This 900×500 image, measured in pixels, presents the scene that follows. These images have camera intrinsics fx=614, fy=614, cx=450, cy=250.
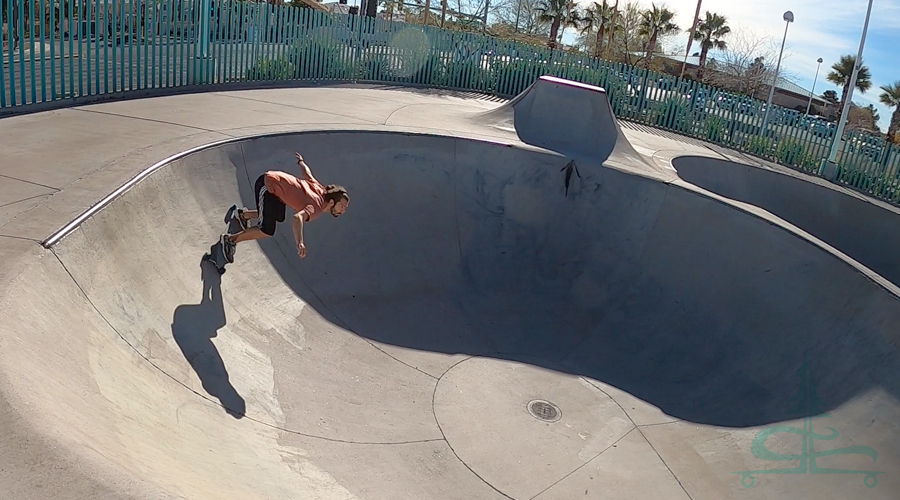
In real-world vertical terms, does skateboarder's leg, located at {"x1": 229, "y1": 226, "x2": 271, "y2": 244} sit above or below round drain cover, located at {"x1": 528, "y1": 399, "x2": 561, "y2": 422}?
above

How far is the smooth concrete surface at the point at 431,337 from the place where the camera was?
12.1 ft

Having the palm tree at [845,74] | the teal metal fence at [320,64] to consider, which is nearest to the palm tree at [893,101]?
the palm tree at [845,74]

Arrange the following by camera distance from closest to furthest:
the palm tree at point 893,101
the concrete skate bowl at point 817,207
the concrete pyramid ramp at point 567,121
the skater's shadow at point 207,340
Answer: the skater's shadow at point 207,340
the concrete pyramid ramp at point 567,121
the concrete skate bowl at point 817,207
the palm tree at point 893,101

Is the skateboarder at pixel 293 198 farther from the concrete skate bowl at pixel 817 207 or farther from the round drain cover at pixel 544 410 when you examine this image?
the concrete skate bowl at pixel 817 207

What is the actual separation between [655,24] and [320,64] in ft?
104

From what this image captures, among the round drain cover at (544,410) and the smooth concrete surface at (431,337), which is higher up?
the smooth concrete surface at (431,337)

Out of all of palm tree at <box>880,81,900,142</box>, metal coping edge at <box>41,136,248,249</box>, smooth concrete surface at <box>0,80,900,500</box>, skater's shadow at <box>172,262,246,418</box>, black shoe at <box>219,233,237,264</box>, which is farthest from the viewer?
palm tree at <box>880,81,900,142</box>

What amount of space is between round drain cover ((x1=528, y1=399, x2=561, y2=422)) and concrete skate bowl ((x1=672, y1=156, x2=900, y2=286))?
817 centimetres

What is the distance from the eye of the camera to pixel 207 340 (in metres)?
5.16

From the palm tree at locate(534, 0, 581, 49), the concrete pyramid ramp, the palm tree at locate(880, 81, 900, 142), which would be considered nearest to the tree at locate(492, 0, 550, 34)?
the palm tree at locate(534, 0, 581, 49)

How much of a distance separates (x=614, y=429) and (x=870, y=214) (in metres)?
9.77

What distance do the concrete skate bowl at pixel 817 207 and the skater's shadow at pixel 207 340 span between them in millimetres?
10198

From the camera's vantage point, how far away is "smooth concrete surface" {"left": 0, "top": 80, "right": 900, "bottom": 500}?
3.69m

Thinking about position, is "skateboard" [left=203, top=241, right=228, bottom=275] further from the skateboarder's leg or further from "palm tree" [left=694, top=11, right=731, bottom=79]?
"palm tree" [left=694, top=11, right=731, bottom=79]
